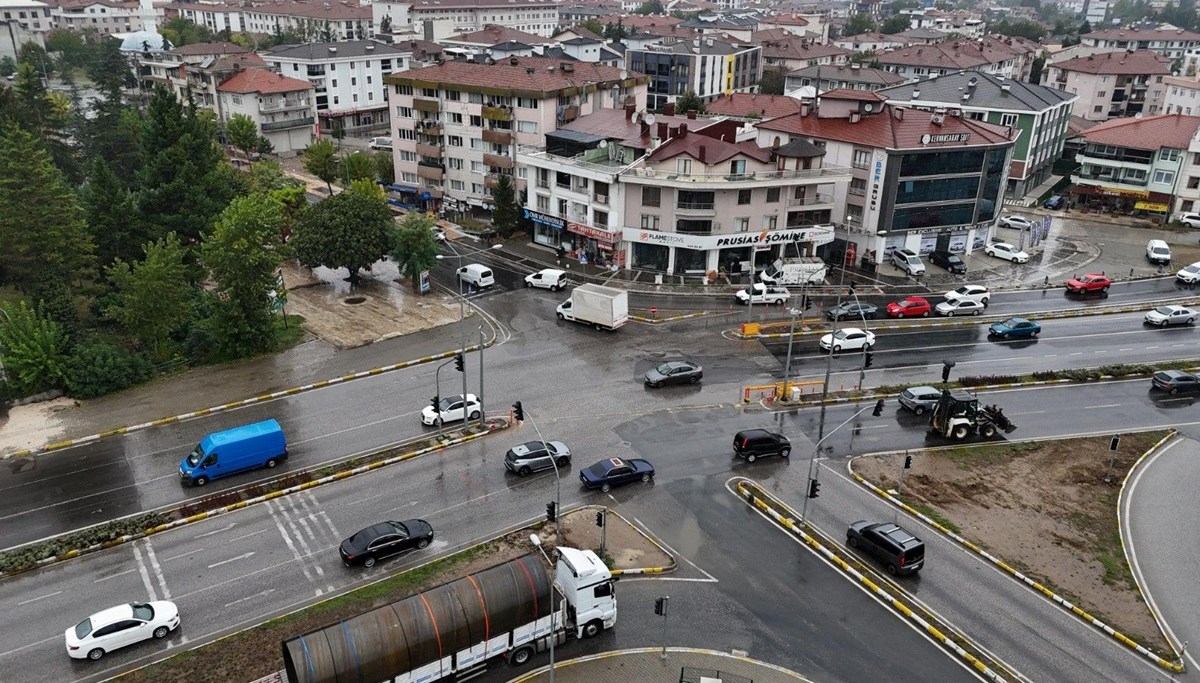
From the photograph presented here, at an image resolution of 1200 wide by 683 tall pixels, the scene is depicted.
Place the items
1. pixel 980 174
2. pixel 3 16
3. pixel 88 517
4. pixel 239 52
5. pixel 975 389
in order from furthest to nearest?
pixel 3 16 < pixel 239 52 < pixel 980 174 < pixel 975 389 < pixel 88 517

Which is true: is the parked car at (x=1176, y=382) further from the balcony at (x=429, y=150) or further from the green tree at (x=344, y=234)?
the balcony at (x=429, y=150)

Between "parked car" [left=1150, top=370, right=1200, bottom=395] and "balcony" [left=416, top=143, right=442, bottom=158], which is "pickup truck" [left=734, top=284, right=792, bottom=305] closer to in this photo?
"parked car" [left=1150, top=370, right=1200, bottom=395]

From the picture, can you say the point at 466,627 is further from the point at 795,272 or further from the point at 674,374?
the point at 795,272

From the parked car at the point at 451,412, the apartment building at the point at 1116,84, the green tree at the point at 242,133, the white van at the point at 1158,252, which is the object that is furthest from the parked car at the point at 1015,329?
the apartment building at the point at 1116,84

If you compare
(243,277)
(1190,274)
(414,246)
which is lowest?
(1190,274)

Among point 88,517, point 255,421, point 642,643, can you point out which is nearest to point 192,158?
point 255,421

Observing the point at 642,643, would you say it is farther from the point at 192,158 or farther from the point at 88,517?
the point at 192,158

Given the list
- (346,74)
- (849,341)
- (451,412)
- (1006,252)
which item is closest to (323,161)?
(346,74)
